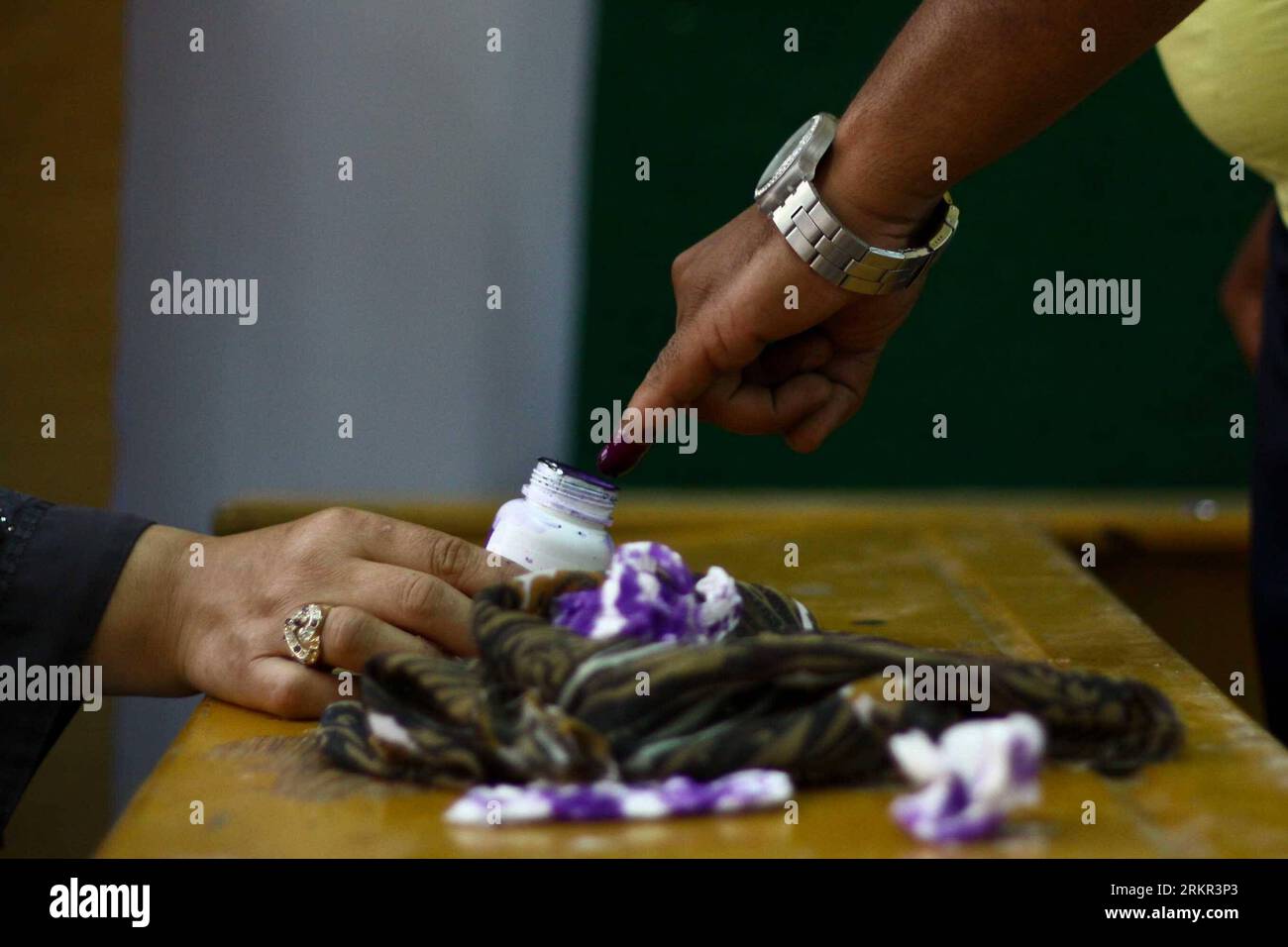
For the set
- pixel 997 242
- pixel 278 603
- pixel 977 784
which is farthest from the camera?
pixel 997 242

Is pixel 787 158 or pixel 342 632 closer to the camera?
pixel 342 632

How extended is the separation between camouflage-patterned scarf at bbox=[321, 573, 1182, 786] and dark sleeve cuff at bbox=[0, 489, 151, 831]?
206mm

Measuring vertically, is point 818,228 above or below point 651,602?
above

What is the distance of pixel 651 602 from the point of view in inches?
24.4

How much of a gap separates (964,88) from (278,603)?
1.45 ft

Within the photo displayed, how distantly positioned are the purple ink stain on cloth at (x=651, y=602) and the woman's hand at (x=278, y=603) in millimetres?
102

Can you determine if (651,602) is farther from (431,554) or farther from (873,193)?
(873,193)

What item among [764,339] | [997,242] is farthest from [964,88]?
[997,242]

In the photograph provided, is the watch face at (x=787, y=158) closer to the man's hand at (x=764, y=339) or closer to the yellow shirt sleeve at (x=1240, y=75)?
the man's hand at (x=764, y=339)

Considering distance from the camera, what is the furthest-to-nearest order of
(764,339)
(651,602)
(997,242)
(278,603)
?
(997,242), (764,339), (278,603), (651,602)

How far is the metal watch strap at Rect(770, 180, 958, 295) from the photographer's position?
2.61 feet

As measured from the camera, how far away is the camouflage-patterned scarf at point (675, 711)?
1.79 ft

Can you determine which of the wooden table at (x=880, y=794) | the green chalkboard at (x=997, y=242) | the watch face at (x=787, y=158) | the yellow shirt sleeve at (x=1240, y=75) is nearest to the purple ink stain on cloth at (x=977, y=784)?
the wooden table at (x=880, y=794)

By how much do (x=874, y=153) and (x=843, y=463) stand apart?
1.35m
